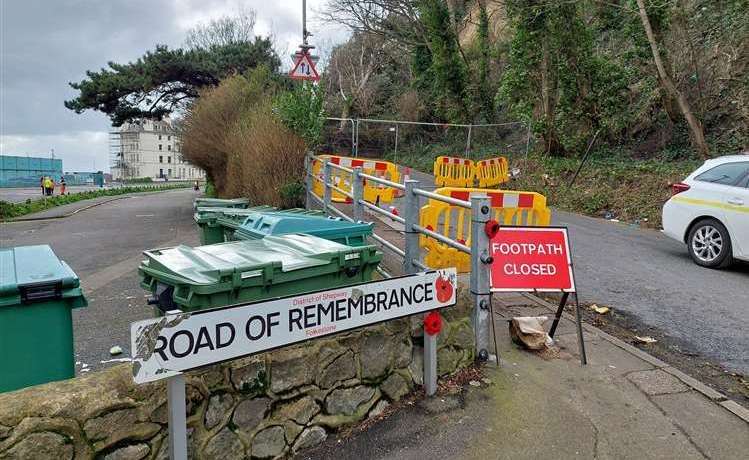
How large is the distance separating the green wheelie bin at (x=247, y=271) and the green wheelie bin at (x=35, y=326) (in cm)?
60

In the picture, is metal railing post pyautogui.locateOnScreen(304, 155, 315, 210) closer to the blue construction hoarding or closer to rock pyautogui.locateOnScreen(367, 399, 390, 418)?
rock pyautogui.locateOnScreen(367, 399, 390, 418)

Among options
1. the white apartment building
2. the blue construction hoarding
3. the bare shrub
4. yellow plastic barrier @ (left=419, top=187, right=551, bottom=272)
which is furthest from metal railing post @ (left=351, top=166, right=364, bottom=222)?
the white apartment building

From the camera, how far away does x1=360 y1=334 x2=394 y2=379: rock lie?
320cm

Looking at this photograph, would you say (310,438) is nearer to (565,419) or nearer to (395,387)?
(395,387)

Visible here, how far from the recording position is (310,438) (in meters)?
2.92

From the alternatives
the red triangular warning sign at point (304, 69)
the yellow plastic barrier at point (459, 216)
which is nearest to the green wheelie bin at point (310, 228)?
the yellow plastic barrier at point (459, 216)

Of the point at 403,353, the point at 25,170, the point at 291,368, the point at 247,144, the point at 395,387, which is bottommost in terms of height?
the point at 395,387

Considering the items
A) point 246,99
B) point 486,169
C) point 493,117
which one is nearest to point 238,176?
point 246,99

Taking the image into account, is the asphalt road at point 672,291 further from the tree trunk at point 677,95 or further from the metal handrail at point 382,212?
the tree trunk at point 677,95

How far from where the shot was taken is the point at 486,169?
17.0 metres

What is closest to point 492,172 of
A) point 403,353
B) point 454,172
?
point 454,172

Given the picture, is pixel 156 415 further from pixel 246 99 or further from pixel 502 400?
pixel 246 99

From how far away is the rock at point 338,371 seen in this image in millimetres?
3002

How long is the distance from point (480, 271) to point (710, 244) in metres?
5.39
